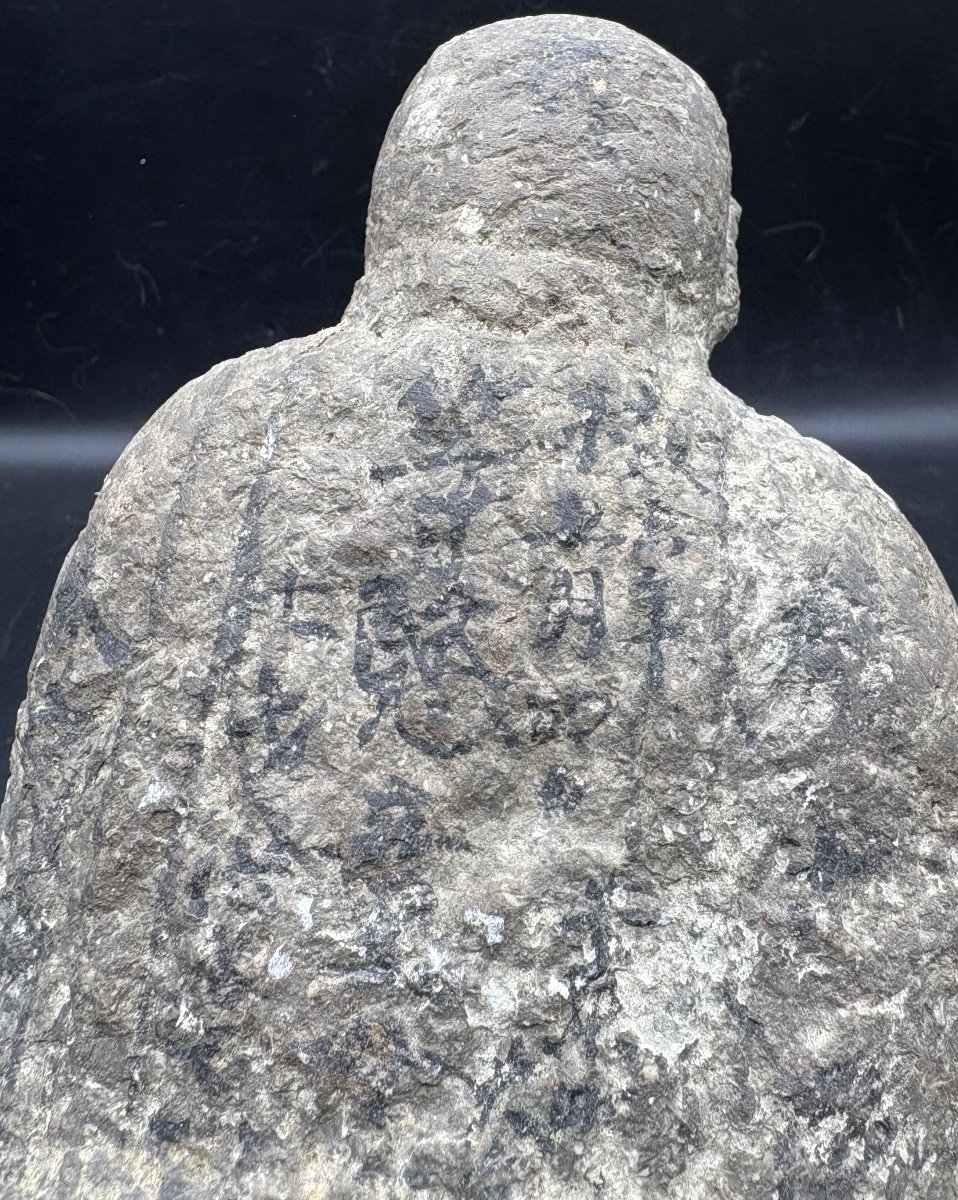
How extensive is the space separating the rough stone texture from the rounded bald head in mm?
37

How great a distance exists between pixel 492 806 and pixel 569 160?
2.28ft

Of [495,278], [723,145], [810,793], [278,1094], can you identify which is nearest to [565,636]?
[810,793]

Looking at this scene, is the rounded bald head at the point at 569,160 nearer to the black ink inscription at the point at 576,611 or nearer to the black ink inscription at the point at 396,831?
→ the black ink inscription at the point at 576,611

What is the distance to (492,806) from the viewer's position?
1.37m

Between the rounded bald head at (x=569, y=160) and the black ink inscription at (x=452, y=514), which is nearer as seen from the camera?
the black ink inscription at (x=452, y=514)

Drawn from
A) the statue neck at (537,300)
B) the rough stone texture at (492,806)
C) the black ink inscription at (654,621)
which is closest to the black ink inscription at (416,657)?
the rough stone texture at (492,806)

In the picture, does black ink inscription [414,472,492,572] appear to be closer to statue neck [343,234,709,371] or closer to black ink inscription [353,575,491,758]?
black ink inscription [353,575,491,758]

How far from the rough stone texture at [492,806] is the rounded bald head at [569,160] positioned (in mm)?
37

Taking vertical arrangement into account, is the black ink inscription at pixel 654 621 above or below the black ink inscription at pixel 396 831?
above

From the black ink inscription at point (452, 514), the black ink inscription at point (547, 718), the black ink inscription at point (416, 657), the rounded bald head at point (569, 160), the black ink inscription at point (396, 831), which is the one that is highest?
the rounded bald head at point (569, 160)

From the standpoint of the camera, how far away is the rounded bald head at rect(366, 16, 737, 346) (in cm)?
149

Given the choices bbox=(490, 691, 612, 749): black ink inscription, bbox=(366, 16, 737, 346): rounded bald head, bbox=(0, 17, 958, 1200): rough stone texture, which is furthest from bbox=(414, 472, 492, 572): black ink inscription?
bbox=(366, 16, 737, 346): rounded bald head

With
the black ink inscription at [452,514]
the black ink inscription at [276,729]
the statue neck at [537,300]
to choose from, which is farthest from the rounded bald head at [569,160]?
the black ink inscription at [276,729]

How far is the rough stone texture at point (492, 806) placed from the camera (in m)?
1.31
